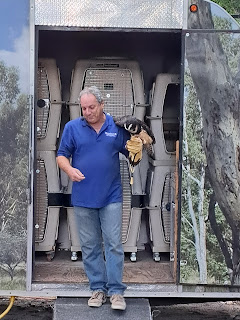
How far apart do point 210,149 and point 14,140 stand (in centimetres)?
141

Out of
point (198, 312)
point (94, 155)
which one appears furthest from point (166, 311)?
point (94, 155)

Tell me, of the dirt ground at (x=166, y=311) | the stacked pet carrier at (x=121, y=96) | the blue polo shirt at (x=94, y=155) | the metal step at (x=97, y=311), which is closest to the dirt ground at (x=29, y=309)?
the dirt ground at (x=166, y=311)

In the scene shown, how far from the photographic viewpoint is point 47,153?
476cm

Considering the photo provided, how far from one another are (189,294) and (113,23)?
206 cm

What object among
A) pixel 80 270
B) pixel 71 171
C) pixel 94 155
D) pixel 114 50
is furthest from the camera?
pixel 114 50

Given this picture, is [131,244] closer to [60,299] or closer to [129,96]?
[60,299]

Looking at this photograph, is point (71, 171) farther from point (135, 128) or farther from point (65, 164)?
point (135, 128)

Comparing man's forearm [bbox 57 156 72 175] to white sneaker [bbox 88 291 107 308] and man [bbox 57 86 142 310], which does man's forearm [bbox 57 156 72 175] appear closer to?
man [bbox 57 86 142 310]

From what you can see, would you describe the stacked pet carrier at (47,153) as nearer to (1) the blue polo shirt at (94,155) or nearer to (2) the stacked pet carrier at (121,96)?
(2) the stacked pet carrier at (121,96)

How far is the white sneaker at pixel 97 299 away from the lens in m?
3.91

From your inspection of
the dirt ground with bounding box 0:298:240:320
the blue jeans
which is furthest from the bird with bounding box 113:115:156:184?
the dirt ground with bounding box 0:298:240:320

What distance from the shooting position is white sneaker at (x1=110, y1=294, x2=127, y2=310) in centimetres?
384

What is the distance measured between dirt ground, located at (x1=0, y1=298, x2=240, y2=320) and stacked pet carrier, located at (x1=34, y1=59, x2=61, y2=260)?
691 millimetres

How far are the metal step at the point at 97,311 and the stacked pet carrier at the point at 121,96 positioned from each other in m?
0.76
